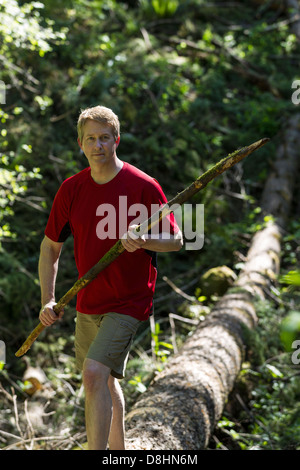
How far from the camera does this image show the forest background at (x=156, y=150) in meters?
4.88

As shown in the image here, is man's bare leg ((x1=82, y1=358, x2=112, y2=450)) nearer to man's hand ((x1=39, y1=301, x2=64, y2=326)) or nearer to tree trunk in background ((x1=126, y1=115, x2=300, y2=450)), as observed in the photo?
man's hand ((x1=39, y1=301, x2=64, y2=326))

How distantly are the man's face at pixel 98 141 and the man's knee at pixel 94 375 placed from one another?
3.67ft

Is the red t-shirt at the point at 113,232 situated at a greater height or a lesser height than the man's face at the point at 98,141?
lesser

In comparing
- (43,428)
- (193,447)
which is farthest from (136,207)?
(43,428)

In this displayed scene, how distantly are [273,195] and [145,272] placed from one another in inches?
250

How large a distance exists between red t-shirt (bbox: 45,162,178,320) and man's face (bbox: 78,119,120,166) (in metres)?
0.15

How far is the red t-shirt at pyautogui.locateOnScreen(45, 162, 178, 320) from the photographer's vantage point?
2.77 meters

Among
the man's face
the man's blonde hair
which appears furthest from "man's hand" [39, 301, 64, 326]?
the man's blonde hair

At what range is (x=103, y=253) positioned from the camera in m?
2.85

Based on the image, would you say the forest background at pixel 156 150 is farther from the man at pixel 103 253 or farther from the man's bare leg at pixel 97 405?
the man's bare leg at pixel 97 405

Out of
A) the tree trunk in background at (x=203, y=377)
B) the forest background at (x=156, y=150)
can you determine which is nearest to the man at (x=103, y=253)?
the tree trunk in background at (x=203, y=377)

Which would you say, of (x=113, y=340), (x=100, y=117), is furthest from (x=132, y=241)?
(x=100, y=117)

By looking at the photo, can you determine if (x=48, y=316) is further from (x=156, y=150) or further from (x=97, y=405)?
(x=156, y=150)
